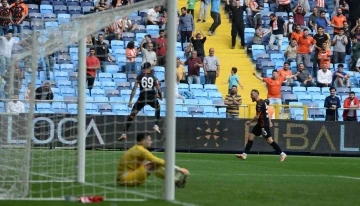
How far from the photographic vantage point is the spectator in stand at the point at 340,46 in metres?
38.2

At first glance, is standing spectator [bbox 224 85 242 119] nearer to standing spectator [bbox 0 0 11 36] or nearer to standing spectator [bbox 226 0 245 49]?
standing spectator [bbox 226 0 245 49]

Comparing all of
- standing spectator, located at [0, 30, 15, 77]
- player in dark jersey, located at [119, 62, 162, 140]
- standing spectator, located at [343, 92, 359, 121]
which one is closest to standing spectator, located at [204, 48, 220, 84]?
standing spectator, located at [343, 92, 359, 121]

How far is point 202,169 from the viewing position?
76.2ft

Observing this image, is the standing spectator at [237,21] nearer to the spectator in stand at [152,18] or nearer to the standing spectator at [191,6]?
the standing spectator at [191,6]

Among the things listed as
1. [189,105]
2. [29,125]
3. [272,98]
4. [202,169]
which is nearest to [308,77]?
[272,98]

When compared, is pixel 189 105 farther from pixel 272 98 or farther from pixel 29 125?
pixel 29 125

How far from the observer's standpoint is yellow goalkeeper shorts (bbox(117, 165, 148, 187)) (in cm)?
1711

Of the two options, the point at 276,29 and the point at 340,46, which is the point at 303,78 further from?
the point at 340,46

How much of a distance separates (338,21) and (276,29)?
2.68 m

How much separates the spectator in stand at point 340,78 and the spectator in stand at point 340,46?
1508 mm

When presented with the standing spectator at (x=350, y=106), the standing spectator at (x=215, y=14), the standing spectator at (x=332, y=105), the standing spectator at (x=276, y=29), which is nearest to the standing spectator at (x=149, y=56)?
the standing spectator at (x=332, y=105)

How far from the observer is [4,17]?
110ft

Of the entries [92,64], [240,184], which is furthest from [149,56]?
[240,184]

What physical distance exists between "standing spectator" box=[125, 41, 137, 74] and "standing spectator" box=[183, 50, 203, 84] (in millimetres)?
4202
